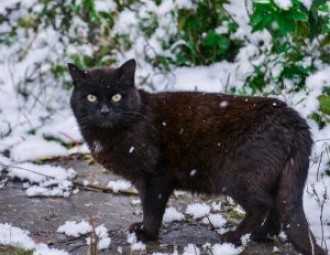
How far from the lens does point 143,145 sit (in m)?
3.97

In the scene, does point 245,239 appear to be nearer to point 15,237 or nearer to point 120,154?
point 120,154

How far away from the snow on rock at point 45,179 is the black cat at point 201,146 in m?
0.84

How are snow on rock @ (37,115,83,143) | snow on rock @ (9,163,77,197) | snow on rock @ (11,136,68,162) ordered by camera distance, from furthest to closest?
1. snow on rock @ (37,115,83,143)
2. snow on rock @ (11,136,68,162)
3. snow on rock @ (9,163,77,197)

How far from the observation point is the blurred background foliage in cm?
557

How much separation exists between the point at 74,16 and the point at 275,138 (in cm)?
442

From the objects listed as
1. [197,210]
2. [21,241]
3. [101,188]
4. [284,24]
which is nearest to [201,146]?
[197,210]

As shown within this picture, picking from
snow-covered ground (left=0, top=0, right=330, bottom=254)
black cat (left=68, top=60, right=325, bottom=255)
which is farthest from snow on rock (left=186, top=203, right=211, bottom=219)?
black cat (left=68, top=60, right=325, bottom=255)

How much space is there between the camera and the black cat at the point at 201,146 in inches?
142

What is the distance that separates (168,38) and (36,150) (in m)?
1.97

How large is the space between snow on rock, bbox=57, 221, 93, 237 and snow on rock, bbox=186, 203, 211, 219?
2.35 ft

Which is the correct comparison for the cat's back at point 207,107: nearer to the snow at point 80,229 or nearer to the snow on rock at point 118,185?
the snow at point 80,229

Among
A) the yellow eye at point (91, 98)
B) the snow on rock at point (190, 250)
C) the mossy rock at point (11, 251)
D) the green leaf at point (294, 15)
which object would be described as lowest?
the mossy rock at point (11, 251)

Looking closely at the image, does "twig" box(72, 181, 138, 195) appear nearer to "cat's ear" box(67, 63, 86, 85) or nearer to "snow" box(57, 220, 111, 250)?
"snow" box(57, 220, 111, 250)

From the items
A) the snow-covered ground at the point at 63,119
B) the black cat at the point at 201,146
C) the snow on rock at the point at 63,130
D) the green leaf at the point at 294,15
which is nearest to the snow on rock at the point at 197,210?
the snow-covered ground at the point at 63,119
